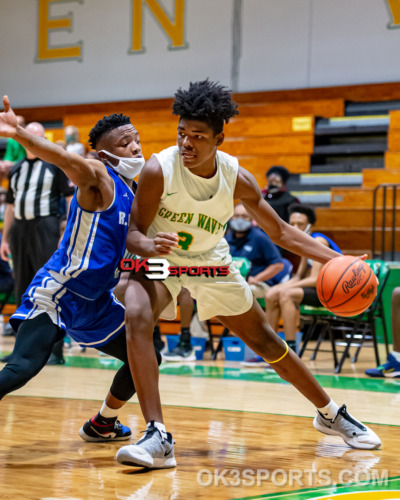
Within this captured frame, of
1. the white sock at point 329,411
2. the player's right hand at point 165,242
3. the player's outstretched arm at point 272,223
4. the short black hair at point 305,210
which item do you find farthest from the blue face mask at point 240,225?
the player's right hand at point 165,242

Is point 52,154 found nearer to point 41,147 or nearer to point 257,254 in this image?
point 41,147

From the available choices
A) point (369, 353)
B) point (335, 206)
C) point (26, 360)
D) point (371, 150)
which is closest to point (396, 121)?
point (371, 150)

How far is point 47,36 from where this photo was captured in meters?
14.3

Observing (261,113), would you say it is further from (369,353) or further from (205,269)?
(205,269)

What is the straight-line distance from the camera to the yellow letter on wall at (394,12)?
11.4 m

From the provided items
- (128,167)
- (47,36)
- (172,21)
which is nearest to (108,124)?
(128,167)

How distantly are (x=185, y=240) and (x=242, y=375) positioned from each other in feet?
10.5

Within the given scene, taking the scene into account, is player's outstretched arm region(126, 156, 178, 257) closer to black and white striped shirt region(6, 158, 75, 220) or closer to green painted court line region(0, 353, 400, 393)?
green painted court line region(0, 353, 400, 393)

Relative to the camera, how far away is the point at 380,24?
457 inches

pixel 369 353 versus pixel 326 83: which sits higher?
pixel 326 83

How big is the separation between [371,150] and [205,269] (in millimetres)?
8634

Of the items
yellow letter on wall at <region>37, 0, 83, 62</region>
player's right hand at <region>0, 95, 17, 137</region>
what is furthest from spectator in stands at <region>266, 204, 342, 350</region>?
yellow letter on wall at <region>37, 0, 83, 62</region>

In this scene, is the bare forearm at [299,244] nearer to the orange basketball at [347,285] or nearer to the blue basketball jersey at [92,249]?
the orange basketball at [347,285]

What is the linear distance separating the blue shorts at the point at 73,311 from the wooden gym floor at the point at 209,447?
1.65 ft
